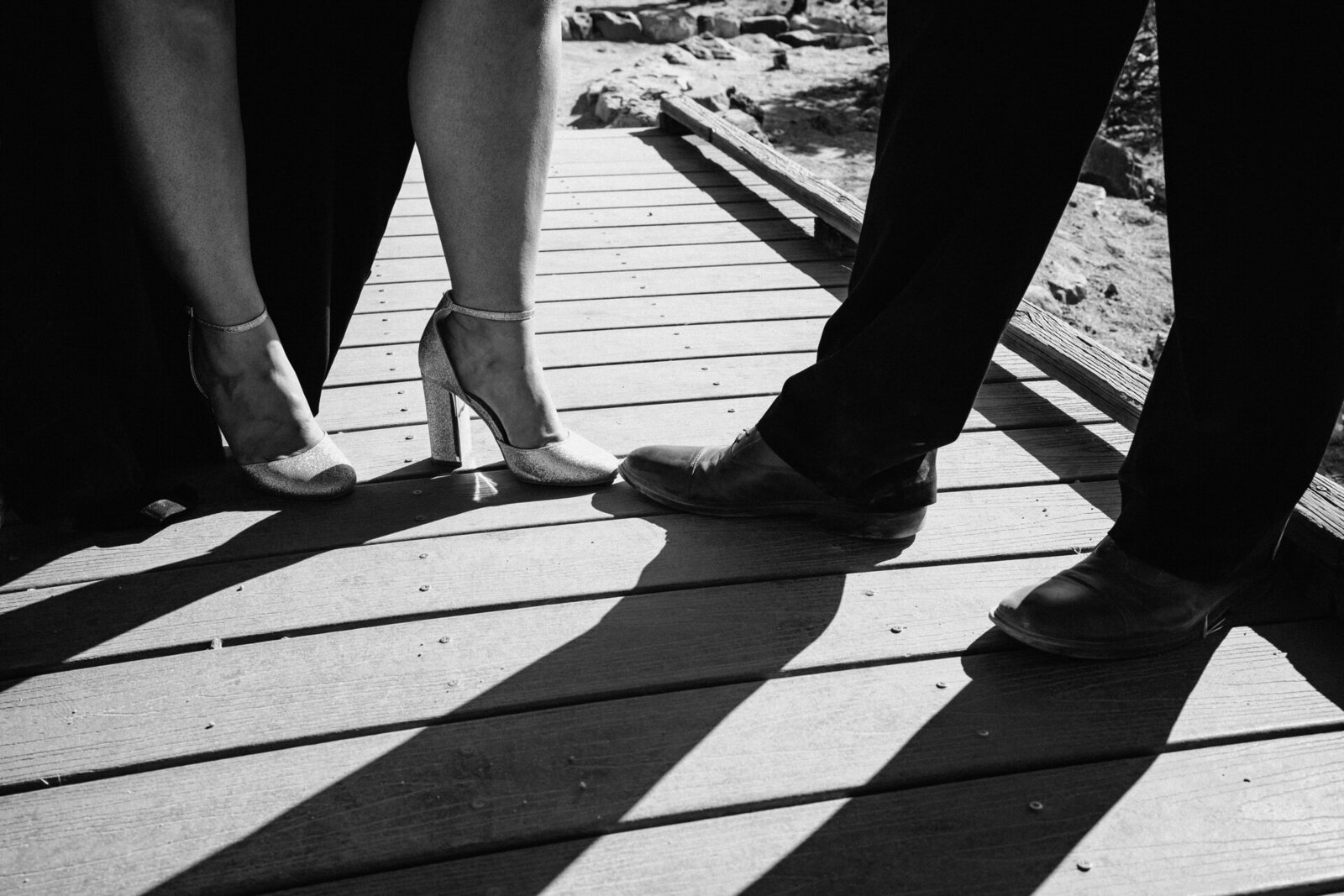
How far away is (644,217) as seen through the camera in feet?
9.30

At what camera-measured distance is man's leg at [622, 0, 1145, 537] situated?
109 cm

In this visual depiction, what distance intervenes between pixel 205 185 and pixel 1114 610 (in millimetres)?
1147

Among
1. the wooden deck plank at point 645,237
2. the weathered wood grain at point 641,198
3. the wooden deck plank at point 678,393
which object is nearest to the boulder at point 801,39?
the weathered wood grain at point 641,198

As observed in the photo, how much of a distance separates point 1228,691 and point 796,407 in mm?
548

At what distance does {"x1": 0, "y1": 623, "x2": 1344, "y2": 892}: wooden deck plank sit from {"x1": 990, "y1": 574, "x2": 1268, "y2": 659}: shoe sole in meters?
0.03

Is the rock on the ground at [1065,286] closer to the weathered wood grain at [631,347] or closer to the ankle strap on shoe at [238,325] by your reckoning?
the weathered wood grain at [631,347]

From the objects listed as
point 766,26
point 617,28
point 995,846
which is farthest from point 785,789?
point 766,26

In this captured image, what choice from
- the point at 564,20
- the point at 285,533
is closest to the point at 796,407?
the point at 285,533

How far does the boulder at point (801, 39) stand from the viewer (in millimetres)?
8211

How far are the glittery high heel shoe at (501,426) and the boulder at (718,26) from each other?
7429 mm

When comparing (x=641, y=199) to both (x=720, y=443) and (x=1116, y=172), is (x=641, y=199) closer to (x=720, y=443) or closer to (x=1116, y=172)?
(x=720, y=443)

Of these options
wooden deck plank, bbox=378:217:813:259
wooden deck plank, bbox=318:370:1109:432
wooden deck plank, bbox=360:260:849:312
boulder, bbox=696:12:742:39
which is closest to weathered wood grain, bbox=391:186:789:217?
wooden deck plank, bbox=378:217:813:259

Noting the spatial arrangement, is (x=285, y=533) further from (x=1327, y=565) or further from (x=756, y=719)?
(x=1327, y=565)

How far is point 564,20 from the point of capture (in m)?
8.30
